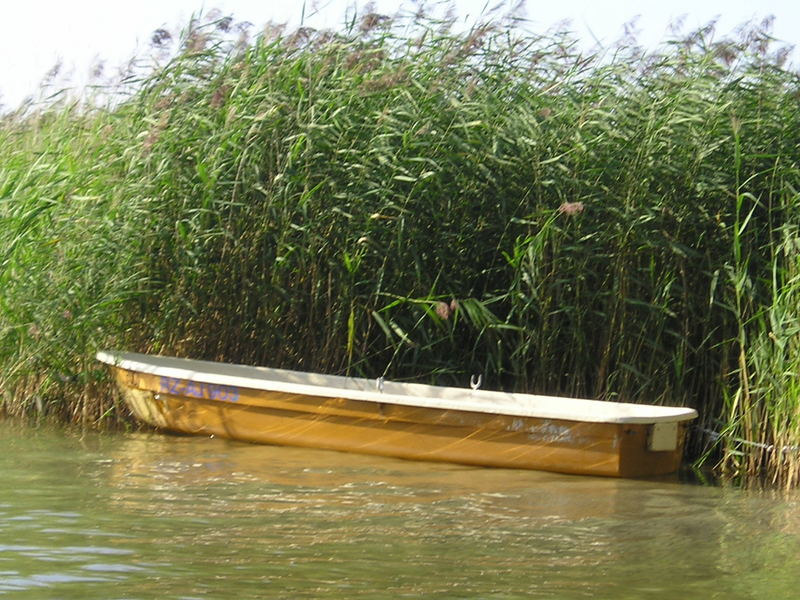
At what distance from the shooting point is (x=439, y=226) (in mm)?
8625

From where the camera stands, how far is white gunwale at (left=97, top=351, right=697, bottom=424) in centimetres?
773

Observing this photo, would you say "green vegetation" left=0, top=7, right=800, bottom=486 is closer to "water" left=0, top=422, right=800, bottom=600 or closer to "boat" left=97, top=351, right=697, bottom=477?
"boat" left=97, top=351, right=697, bottom=477

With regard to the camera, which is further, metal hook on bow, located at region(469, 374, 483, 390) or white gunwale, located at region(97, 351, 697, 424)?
metal hook on bow, located at region(469, 374, 483, 390)

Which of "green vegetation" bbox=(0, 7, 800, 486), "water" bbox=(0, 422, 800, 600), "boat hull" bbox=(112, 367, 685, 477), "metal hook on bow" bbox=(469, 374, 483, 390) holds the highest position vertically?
"green vegetation" bbox=(0, 7, 800, 486)

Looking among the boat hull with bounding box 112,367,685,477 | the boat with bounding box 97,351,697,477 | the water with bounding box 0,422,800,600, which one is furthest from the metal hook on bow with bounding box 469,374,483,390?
the water with bounding box 0,422,800,600

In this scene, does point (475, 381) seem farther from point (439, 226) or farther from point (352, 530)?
point (352, 530)

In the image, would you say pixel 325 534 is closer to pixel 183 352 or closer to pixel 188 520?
pixel 188 520

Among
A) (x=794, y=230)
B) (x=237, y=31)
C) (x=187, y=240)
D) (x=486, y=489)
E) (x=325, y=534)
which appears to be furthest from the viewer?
(x=237, y=31)

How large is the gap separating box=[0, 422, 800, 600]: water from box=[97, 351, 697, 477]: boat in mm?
129

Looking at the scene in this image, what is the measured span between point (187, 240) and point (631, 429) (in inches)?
134

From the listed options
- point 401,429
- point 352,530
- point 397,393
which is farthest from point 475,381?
point 352,530

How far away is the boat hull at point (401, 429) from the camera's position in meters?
7.73

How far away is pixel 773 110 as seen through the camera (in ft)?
28.2

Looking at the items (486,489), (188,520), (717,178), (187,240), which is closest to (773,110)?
(717,178)
